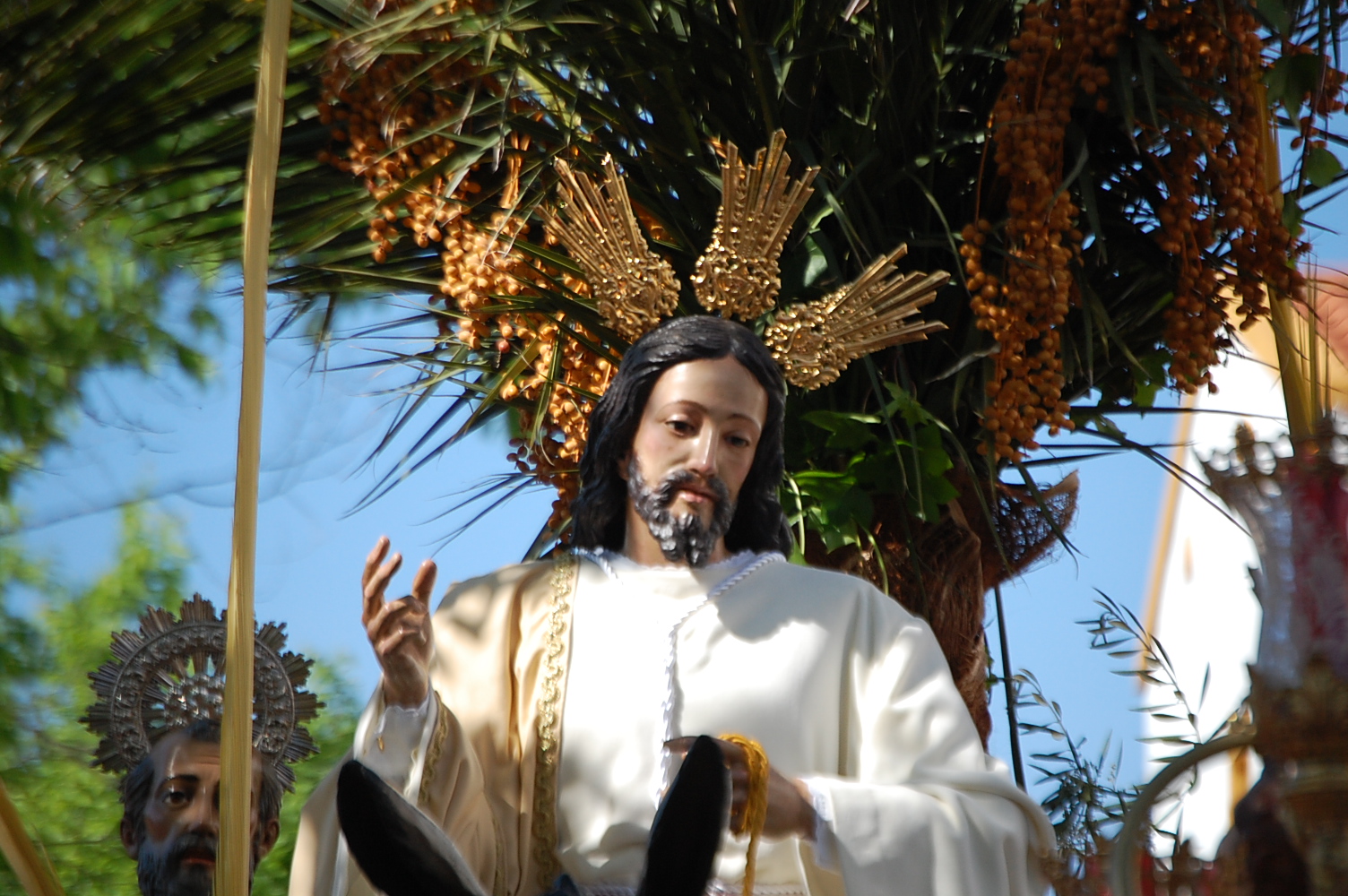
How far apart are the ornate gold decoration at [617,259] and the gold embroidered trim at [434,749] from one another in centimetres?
71

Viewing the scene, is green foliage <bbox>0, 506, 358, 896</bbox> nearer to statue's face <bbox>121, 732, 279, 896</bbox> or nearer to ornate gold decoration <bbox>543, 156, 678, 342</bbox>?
statue's face <bbox>121, 732, 279, 896</bbox>

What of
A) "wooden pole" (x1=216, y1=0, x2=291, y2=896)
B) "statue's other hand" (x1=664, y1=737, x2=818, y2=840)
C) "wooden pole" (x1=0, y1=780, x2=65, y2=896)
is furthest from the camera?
"statue's other hand" (x1=664, y1=737, x2=818, y2=840)

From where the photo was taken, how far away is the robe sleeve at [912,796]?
1.92 meters

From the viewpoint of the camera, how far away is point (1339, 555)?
104cm

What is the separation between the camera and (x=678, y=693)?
2102 millimetres

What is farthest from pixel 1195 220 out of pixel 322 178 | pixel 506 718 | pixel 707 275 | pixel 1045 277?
pixel 322 178

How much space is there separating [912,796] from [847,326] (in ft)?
2.43

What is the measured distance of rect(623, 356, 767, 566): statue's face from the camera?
2.18m

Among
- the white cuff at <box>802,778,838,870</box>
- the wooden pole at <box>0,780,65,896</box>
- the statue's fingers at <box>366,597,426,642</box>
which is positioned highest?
the statue's fingers at <box>366,597,426,642</box>

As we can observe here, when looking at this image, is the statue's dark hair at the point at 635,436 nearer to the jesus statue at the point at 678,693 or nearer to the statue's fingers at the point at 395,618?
the jesus statue at the point at 678,693

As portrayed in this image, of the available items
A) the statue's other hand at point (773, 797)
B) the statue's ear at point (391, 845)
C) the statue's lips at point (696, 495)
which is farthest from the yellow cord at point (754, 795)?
the statue's lips at point (696, 495)

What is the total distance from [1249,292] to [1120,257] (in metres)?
0.27

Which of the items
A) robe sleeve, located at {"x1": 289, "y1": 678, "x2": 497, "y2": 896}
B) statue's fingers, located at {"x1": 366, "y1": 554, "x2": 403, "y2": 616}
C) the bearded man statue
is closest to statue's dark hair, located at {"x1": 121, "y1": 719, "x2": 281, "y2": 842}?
the bearded man statue

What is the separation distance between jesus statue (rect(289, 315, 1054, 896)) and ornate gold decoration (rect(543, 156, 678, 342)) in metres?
0.11
